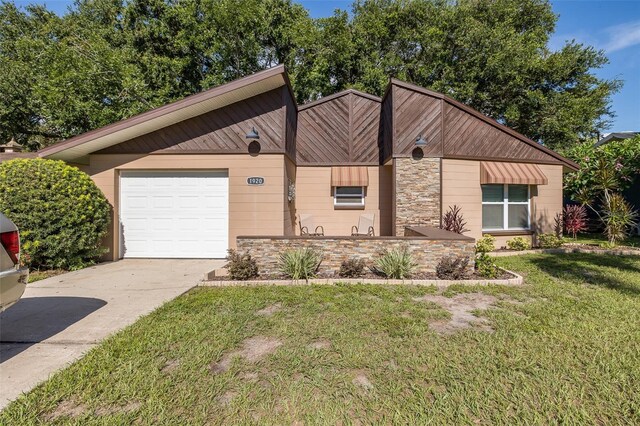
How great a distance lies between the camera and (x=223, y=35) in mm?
14859

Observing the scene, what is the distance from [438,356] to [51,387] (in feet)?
11.6

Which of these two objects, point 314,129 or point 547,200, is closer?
point 547,200

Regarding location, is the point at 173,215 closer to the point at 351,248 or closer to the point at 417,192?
the point at 351,248

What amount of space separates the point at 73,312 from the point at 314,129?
8012mm

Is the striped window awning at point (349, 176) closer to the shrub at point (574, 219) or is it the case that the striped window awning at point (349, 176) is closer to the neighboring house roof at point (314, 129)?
the neighboring house roof at point (314, 129)

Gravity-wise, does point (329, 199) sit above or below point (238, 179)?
below

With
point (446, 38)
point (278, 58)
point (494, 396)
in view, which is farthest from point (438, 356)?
point (446, 38)

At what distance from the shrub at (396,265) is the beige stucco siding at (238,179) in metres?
3.30

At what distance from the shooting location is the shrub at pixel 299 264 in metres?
5.61

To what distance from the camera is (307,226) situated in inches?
388

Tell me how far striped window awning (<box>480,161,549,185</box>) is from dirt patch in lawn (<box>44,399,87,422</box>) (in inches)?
395

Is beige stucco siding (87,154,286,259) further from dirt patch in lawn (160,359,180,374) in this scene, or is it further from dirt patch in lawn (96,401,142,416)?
dirt patch in lawn (96,401,142,416)

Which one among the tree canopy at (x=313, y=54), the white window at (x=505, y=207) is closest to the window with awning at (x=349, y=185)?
the white window at (x=505, y=207)

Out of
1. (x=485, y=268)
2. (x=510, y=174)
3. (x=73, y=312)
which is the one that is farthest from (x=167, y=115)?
(x=510, y=174)
